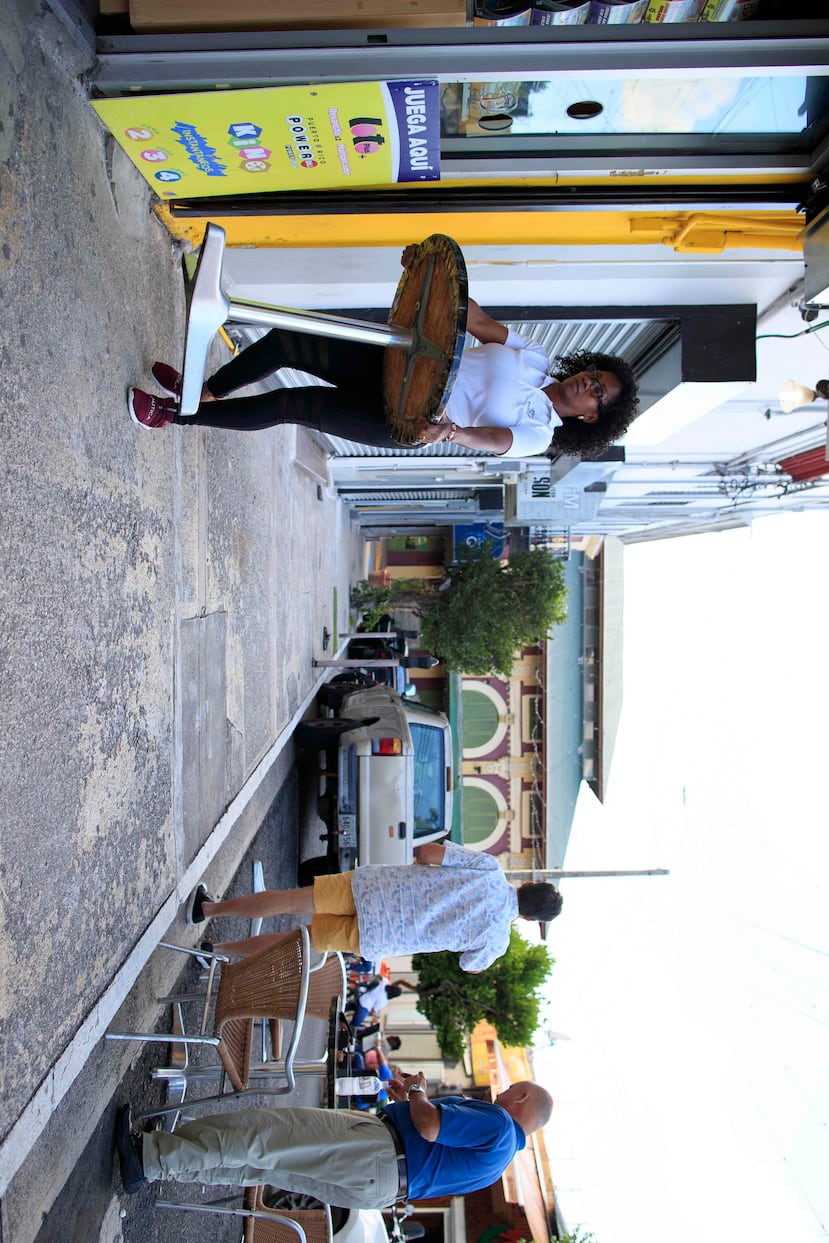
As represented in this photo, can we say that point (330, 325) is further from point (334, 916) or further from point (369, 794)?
point (369, 794)

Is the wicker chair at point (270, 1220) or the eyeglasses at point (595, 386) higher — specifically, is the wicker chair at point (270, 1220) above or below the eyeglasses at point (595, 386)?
below

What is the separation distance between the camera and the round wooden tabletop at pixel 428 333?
2.53m

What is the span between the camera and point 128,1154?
341cm

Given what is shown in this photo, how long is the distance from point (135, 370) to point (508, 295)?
2795 millimetres

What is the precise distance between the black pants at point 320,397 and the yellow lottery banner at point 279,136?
0.65 meters

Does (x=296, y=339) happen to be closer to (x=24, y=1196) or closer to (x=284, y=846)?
(x=24, y=1196)

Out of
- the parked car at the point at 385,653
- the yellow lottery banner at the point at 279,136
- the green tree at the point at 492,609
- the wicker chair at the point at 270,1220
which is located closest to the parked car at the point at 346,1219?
the wicker chair at the point at 270,1220

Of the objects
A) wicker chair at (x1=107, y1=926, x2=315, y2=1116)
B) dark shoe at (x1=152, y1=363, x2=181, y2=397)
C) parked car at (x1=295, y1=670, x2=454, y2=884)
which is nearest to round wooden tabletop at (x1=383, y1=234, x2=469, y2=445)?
dark shoe at (x1=152, y1=363, x2=181, y2=397)

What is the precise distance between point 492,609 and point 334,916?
30.1ft

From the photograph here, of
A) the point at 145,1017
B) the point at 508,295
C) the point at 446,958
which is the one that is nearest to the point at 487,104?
the point at 508,295

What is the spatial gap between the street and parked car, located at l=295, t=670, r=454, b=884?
307 cm

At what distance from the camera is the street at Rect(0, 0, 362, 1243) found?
2256 mm

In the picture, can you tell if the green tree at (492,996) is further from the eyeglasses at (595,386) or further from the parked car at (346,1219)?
the eyeglasses at (595,386)

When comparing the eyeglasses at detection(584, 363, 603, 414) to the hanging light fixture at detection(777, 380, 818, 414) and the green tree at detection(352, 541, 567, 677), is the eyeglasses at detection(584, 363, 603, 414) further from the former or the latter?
the green tree at detection(352, 541, 567, 677)
